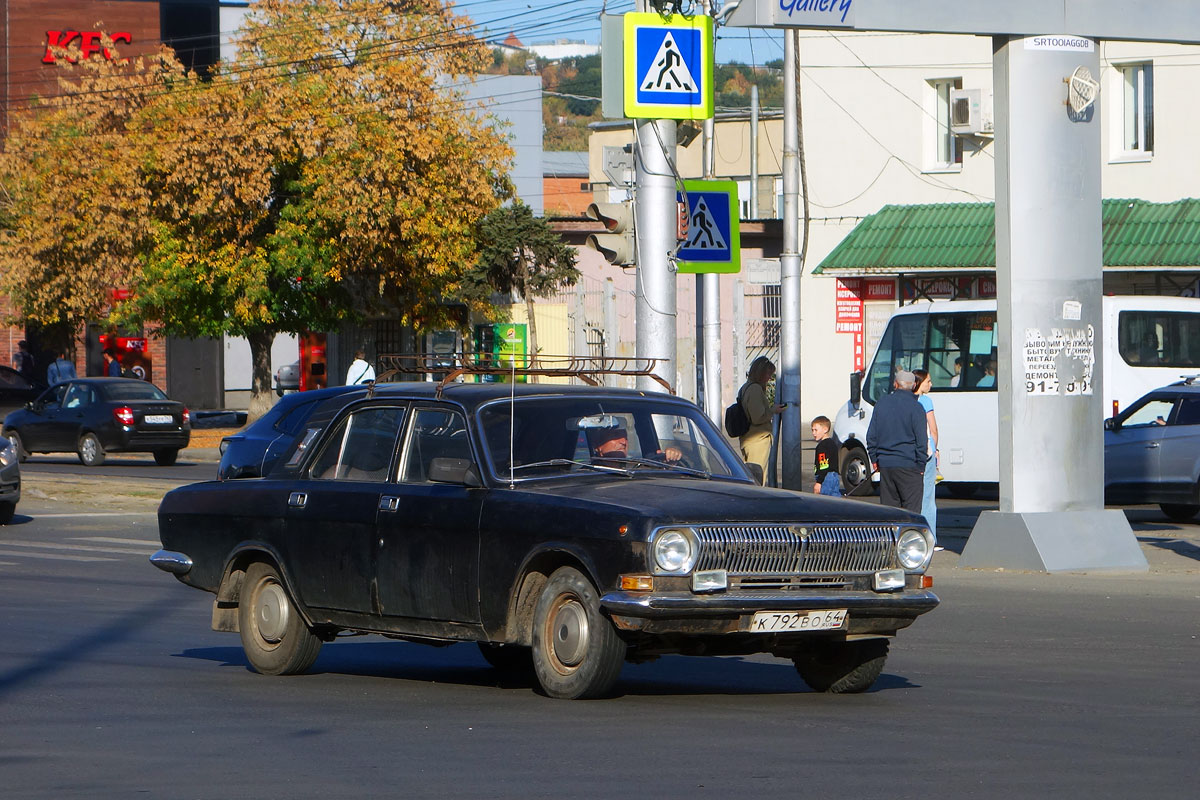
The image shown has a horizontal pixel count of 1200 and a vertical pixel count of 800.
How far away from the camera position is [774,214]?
5850 centimetres

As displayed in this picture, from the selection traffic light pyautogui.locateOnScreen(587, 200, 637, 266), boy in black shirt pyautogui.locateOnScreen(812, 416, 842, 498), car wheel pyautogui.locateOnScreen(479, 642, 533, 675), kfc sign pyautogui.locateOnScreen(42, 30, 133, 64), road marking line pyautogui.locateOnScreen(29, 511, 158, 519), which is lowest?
road marking line pyautogui.locateOnScreen(29, 511, 158, 519)

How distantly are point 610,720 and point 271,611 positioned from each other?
106 inches

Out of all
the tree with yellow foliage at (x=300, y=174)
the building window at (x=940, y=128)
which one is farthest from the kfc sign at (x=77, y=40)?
the building window at (x=940, y=128)

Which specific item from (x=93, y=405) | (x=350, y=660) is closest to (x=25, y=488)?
(x=93, y=405)

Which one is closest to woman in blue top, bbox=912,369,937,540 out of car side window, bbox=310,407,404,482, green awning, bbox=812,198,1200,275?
car side window, bbox=310,407,404,482

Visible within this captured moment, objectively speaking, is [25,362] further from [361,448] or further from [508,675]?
[508,675]

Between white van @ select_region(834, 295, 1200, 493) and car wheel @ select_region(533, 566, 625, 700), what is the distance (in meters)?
15.7

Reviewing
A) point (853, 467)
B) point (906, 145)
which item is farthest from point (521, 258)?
point (853, 467)

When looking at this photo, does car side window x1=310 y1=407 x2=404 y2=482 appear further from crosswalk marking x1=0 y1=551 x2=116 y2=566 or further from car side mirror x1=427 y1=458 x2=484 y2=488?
crosswalk marking x1=0 y1=551 x2=116 y2=566

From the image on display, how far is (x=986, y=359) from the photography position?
78.9ft

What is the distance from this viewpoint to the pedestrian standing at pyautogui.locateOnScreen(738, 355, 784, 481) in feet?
61.1

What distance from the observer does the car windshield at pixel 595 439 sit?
30.0ft

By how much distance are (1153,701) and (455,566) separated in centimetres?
346

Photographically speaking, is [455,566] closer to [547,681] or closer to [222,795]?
[547,681]
